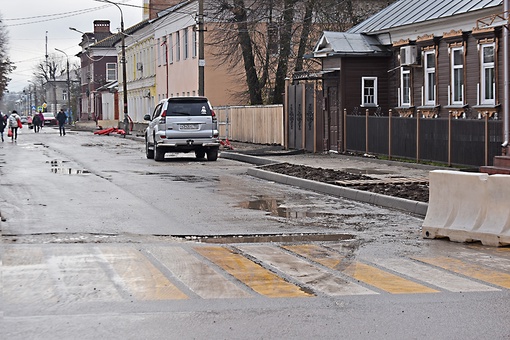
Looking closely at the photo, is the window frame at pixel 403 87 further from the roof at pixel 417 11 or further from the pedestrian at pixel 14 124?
the pedestrian at pixel 14 124

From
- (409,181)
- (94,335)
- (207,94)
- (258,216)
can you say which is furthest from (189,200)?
(207,94)

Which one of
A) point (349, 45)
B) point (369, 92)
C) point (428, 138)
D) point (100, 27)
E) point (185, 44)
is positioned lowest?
point (428, 138)

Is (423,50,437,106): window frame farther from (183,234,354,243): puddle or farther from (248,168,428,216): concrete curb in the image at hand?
(183,234,354,243): puddle

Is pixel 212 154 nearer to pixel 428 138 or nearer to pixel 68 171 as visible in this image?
pixel 68 171

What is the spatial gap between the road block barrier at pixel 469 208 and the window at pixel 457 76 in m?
14.4

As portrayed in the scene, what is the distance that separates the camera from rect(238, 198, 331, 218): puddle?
14.3m

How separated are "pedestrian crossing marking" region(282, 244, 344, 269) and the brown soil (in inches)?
177

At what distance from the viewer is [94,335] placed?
21.3ft

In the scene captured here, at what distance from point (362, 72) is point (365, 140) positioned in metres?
3.57

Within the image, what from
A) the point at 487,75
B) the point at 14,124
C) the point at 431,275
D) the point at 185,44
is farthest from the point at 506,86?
the point at 185,44

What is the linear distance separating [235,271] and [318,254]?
1.49 metres

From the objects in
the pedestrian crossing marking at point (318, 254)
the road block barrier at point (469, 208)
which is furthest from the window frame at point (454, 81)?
the pedestrian crossing marking at point (318, 254)

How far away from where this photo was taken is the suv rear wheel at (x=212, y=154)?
1130 inches

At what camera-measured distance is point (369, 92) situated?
30016mm
